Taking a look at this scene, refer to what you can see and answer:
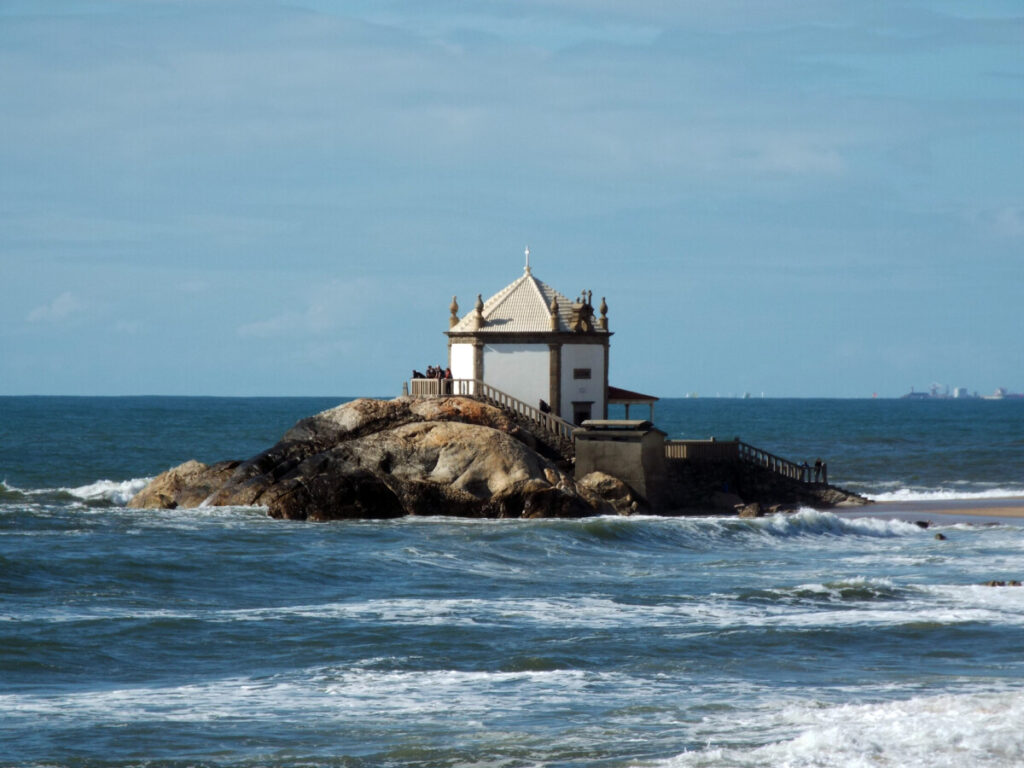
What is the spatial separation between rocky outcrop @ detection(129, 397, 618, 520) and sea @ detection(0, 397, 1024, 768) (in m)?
1.21

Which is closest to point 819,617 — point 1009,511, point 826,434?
point 1009,511

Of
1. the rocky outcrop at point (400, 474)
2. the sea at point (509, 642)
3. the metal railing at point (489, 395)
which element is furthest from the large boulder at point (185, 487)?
the metal railing at point (489, 395)

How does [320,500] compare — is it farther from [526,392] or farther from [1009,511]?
[1009,511]

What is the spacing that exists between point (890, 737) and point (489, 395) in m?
34.2

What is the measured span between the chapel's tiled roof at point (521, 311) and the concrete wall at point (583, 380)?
0.99 m

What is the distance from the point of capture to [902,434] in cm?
11781

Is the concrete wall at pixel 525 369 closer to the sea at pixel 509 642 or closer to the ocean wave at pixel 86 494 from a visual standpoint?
the sea at pixel 509 642

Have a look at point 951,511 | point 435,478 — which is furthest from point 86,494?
point 951,511

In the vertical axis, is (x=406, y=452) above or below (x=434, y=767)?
above

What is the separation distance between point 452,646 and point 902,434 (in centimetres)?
10099

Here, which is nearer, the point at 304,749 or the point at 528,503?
the point at 304,749

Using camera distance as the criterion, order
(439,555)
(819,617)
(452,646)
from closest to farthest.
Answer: (452,646) < (819,617) < (439,555)

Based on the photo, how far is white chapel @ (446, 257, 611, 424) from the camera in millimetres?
50781

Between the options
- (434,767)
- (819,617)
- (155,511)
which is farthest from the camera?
(155,511)
